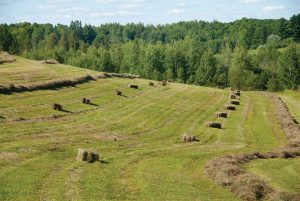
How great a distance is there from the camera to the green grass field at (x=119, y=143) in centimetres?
2573

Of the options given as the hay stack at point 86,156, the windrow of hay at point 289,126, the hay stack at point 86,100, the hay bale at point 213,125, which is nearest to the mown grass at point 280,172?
the windrow of hay at point 289,126

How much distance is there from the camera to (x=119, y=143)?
40281 mm

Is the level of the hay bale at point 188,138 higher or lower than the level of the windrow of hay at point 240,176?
lower

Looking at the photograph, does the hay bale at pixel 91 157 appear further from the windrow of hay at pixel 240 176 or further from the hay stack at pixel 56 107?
the hay stack at pixel 56 107

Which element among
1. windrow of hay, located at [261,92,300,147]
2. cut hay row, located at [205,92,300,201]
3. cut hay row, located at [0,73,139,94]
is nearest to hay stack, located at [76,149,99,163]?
cut hay row, located at [205,92,300,201]

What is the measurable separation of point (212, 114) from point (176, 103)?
885 centimetres

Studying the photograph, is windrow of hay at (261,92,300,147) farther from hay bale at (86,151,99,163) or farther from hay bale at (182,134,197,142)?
hay bale at (86,151,99,163)

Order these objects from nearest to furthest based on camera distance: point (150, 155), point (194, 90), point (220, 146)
→ point (150, 155) < point (220, 146) < point (194, 90)

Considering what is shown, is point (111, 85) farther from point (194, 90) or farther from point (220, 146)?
point (220, 146)

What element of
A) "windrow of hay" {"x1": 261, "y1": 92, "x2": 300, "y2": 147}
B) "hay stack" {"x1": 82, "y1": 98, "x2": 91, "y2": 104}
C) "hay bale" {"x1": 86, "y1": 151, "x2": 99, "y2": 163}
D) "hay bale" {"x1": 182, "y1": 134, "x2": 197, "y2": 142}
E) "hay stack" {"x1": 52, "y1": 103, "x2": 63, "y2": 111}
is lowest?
"windrow of hay" {"x1": 261, "y1": 92, "x2": 300, "y2": 147}

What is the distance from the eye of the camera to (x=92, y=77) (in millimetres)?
84125

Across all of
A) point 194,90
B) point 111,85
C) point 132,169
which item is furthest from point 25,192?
point 194,90

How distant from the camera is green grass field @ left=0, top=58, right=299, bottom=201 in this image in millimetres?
25734

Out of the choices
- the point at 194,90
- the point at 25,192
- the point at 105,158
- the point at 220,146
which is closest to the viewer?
the point at 25,192
